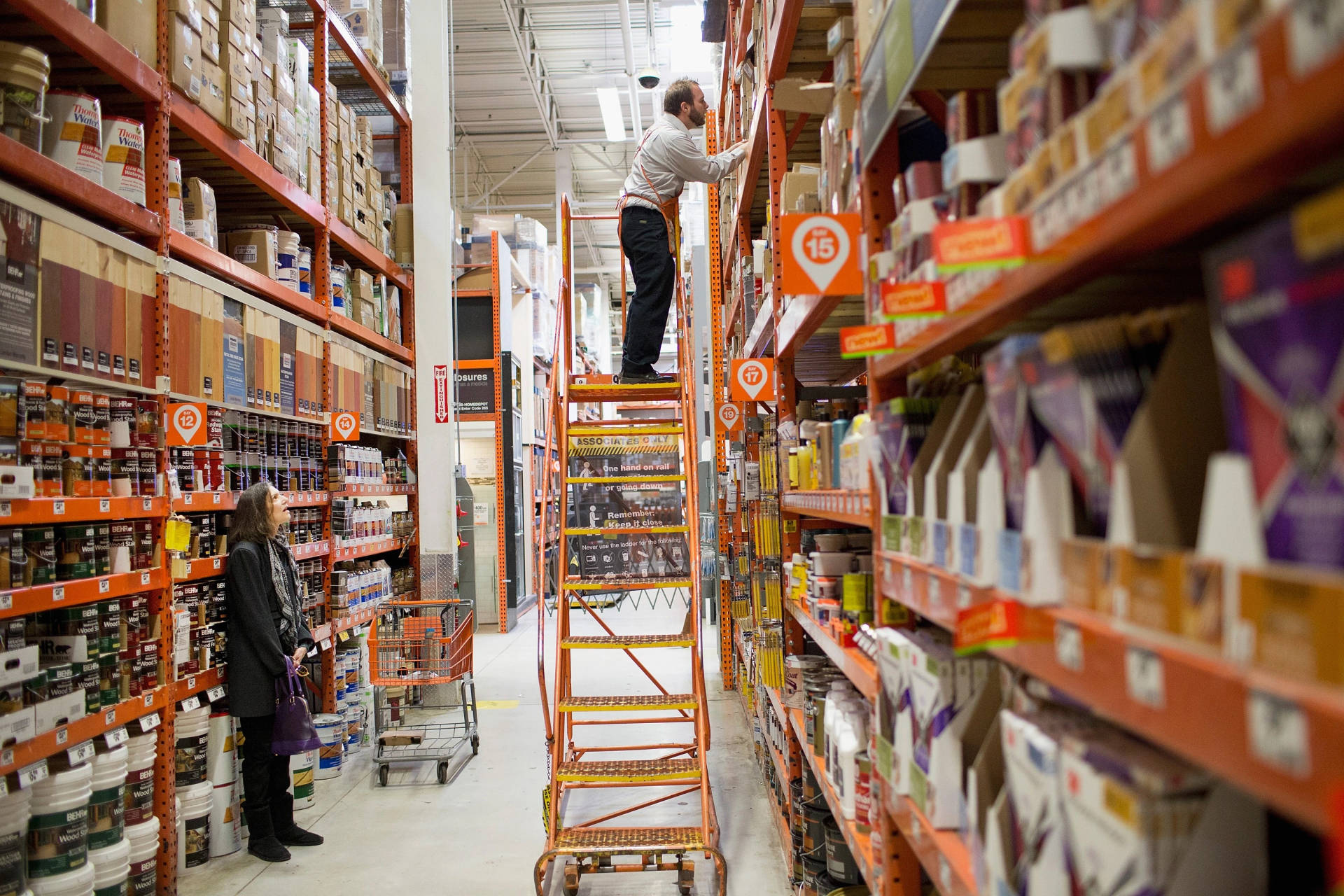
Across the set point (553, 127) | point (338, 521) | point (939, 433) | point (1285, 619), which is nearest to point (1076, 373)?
point (1285, 619)

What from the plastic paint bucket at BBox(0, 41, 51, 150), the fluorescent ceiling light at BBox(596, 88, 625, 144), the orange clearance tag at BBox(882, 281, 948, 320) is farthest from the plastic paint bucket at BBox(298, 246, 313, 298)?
the fluorescent ceiling light at BBox(596, 88, 625, 144)

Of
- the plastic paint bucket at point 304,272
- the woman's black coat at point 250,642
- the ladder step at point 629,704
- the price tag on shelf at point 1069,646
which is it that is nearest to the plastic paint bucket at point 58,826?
the woman's black coat at point 250,642

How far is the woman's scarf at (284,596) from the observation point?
4215 millimetres

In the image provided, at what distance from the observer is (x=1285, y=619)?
63 cm

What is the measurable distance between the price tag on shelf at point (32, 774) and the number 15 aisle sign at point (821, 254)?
9.55 ft

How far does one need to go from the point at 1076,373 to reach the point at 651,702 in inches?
127

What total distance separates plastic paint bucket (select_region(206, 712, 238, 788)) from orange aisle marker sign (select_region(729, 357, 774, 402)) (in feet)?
9.39

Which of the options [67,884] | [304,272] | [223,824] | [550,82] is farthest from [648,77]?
[67,884]

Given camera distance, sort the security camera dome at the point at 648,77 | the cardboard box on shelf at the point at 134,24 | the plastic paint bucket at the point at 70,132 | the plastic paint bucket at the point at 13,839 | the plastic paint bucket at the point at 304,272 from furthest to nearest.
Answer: the security camera dome at the point at 648,77 → the plastic paint bucket at the point at 304,272 → the cardboard box on shelf at the point at 134,24 → the plastic paint bucket at the point at 70,132 → the plastic paint bucket at the point at 13,839

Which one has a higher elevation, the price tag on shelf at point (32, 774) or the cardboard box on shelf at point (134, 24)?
the cardboard box on shelf at point (134, 24)

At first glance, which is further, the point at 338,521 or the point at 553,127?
the point at 553,127

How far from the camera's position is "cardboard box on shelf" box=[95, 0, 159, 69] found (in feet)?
11.5

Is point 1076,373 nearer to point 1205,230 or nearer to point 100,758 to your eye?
point 1205,230

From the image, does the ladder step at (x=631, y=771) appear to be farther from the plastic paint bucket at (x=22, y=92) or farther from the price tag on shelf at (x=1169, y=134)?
the price tag on shelf at (x=1169, y=134)
